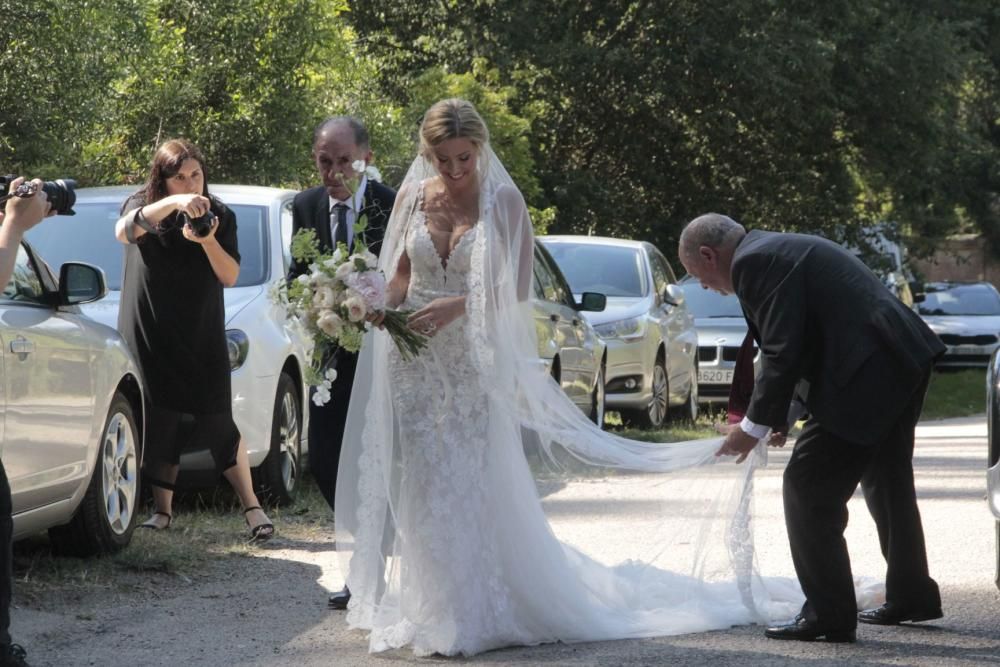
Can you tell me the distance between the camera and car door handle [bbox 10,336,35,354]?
6422mm

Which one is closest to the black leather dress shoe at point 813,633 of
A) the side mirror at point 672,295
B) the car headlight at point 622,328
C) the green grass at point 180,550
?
the green grass at point 180,550

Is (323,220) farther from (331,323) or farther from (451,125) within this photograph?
(451,125)

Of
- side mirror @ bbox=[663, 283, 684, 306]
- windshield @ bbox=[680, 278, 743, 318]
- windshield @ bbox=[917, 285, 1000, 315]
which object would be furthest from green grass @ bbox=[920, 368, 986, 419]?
side mirror @ bbox=[663, 283, 684, 306]

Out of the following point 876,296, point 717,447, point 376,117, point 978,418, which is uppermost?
point 376,117

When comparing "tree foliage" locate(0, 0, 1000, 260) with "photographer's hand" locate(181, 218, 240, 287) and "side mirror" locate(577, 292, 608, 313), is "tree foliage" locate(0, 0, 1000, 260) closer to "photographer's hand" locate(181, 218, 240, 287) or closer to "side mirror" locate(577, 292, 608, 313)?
"side mirror" locate(577, 292, 608, 313)

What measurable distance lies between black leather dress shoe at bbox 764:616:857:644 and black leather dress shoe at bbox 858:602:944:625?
11.9 inches

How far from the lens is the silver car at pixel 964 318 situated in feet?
96.4

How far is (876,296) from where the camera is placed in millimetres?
5898

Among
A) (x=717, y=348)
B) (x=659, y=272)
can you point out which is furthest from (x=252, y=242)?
(x=717, y=348)

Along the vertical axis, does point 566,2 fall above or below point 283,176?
above

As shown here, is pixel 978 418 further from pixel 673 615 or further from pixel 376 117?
pixel 673 615

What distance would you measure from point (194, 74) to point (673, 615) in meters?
10.3

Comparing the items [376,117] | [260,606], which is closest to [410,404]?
[260,606]

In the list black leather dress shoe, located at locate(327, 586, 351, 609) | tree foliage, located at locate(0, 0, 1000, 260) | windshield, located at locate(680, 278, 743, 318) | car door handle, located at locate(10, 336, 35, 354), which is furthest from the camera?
tree foliage, located at locate(0, 0, 1000, 260)
